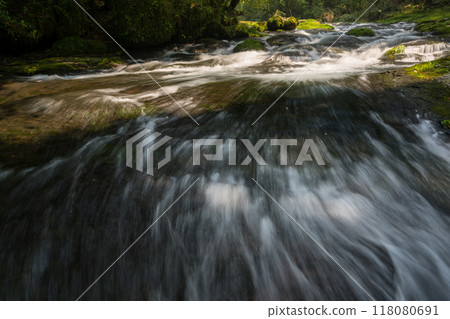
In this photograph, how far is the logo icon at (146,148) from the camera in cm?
234

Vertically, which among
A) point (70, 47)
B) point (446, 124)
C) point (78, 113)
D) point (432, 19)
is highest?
point (432, 19)

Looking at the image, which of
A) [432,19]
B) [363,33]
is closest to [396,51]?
[363,33]

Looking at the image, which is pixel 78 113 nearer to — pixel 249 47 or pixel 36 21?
pixel 36 21

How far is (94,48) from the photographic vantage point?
7652 mm

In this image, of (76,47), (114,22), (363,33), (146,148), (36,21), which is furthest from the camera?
(363,33)

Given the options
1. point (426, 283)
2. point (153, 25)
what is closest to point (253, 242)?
point (426, 283)

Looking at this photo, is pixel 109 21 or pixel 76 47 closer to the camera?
pixel 76 47

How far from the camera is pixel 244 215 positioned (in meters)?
1.86

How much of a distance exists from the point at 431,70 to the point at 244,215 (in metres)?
4.47

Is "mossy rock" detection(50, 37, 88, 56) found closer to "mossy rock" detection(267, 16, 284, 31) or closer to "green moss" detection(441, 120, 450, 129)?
"green moss" detection(441, 120, 450, 129)

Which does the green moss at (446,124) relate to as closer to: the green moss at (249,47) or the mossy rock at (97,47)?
the green moss at (249,47)

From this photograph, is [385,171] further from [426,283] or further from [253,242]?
[253,242]
